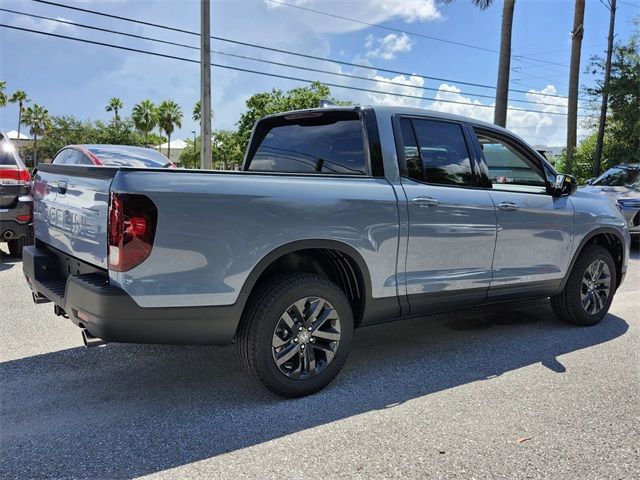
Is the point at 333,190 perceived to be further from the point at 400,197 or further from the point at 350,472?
the point at 350,472

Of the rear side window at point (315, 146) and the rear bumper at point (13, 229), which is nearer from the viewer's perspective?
the rear side window at point (315, 146)

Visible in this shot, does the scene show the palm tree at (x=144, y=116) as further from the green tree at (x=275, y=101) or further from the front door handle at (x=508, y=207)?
the front door handle at (x=508, y=207)

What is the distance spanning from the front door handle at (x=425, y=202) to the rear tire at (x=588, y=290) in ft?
6.65

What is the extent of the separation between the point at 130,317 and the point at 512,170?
363 centimetres

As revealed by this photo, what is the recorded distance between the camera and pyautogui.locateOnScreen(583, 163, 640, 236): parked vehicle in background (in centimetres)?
1013

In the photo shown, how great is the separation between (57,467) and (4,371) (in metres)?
1.51

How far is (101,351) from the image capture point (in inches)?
166

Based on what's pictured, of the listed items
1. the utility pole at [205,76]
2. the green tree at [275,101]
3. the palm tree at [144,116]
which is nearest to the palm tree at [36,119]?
the palm tree at [144,116]

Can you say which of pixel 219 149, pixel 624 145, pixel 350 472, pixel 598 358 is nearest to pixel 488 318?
pixel 598 358

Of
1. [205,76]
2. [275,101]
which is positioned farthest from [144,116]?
[205,76]

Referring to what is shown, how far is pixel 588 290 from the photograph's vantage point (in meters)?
5.18

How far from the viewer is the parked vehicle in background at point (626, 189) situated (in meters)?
10.1

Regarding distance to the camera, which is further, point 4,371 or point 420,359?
point 420,359

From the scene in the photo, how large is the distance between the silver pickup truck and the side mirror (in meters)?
0.01
